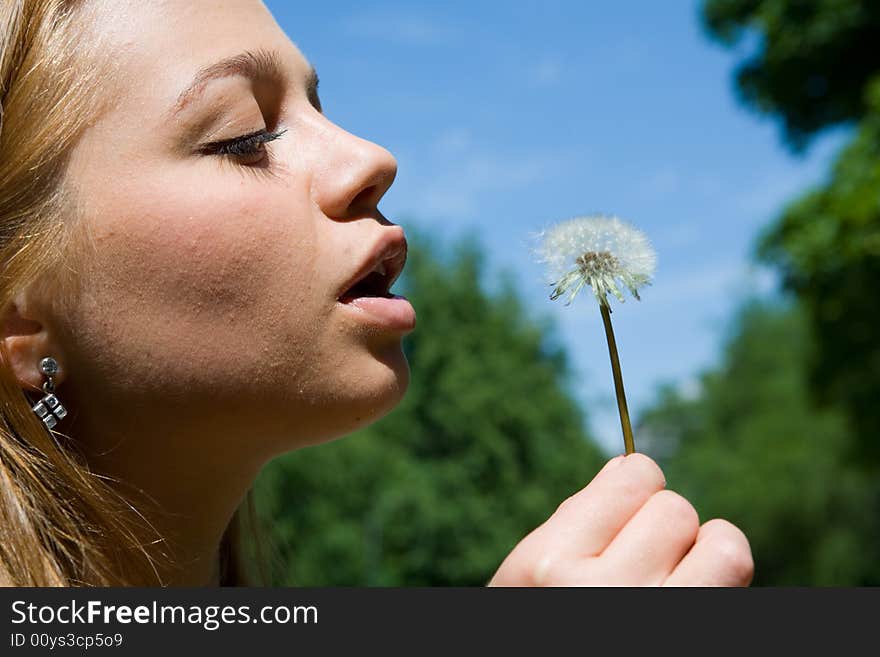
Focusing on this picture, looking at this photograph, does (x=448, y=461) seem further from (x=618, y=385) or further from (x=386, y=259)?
(x=618, y=385)

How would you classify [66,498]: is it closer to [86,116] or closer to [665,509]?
[86,116]

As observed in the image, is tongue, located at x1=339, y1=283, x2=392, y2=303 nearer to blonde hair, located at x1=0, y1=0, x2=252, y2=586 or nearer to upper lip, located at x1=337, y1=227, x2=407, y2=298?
upper lip, located at x1=337, y1=227, x2=407, y2=298

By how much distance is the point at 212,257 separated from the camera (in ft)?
5.57

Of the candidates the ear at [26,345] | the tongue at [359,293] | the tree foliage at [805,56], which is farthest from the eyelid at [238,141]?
the tree foliage at [805,56]

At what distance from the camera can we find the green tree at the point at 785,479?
2734 centimetres

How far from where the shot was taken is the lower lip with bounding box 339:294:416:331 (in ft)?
5.79

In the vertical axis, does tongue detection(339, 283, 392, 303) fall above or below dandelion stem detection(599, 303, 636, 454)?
above

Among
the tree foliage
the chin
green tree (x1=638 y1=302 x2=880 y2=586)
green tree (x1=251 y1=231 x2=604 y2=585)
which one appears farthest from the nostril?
green tree (x1=638 y1=302 x2=880 y2=586)

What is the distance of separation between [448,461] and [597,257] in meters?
24.5

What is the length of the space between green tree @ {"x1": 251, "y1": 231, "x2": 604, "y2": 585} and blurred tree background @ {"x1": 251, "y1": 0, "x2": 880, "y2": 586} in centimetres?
5

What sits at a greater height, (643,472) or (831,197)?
(831,197)

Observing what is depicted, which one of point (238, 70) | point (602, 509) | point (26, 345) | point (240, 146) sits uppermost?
point (238, 70)

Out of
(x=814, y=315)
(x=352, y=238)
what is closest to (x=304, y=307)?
(x=352, y=238)

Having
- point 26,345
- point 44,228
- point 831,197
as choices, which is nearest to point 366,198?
point 44,228
